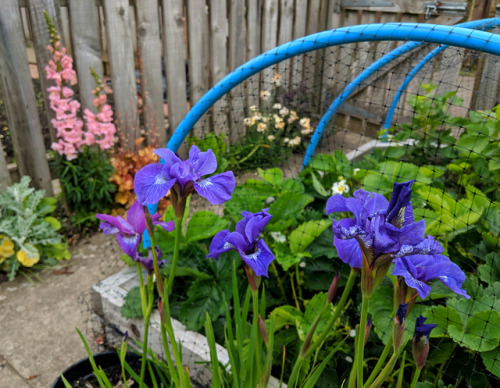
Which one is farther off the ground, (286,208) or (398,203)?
(398,203)

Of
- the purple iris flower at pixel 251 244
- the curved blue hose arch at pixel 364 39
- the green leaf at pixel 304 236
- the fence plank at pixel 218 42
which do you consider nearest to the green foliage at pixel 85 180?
the fence plank at pixel 218 42

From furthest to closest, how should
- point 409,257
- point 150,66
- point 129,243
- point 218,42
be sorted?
point 218,42
point 150,66
point 129,243
point 409,257

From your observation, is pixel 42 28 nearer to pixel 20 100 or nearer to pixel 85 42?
pixel 85 42

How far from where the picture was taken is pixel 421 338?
732 millimetres

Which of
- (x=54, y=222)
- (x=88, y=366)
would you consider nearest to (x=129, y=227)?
(x=88, y=366)

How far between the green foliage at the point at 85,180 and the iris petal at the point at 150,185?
2215 mm

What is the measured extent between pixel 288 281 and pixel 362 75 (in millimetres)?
1316

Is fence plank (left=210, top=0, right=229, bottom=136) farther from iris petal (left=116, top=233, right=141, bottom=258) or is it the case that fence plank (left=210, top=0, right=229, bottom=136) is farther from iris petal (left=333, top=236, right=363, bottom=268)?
iris petal (left=333, top=236, right=363, bottom=268)

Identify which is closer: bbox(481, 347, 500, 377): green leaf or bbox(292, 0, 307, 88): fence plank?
bbox(481, 347, 500, 377): green leaf

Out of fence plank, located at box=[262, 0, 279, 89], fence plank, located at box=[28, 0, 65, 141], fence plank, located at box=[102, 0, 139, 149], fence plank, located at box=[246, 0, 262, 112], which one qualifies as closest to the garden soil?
fence plank, located at box=[102, 0, 139, 149]

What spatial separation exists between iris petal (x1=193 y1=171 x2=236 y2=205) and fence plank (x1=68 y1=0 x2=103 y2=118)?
2452 millimetres

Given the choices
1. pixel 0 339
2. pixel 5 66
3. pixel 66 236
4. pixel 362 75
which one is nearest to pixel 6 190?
pixel 66 236

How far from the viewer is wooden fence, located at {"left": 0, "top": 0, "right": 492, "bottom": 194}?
2.62 meters

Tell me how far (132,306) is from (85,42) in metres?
1.96
